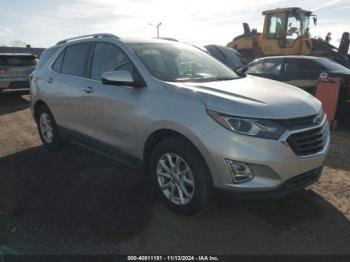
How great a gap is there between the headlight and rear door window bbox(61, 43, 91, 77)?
2.48m

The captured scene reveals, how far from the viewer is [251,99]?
3.30 metres

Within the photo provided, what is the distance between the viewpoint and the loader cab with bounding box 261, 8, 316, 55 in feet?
53.6

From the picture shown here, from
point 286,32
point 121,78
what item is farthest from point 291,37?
point 121,78

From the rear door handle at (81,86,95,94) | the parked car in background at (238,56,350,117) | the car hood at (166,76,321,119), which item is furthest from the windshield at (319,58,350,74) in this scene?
the rear door handle at (81,86,95,94)

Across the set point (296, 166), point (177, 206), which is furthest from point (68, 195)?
point (296, 166)

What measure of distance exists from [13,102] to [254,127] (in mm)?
10331

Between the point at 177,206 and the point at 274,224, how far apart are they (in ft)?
3.18

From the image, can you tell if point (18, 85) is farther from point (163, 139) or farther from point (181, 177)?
point (181, 177)

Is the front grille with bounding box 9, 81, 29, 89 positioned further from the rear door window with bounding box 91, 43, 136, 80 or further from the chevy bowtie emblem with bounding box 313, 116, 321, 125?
the chevy bowtie emblem with bounding box 313, 116, 321, 125

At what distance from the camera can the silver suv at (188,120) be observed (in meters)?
3.11

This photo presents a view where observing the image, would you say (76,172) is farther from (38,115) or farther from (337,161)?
(337,161)

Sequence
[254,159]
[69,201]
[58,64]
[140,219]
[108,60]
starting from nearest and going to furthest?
[254,159], [140,219], [69,201], [108,60], [58,64]

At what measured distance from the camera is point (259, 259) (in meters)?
3.01

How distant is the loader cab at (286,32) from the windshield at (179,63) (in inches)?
507
